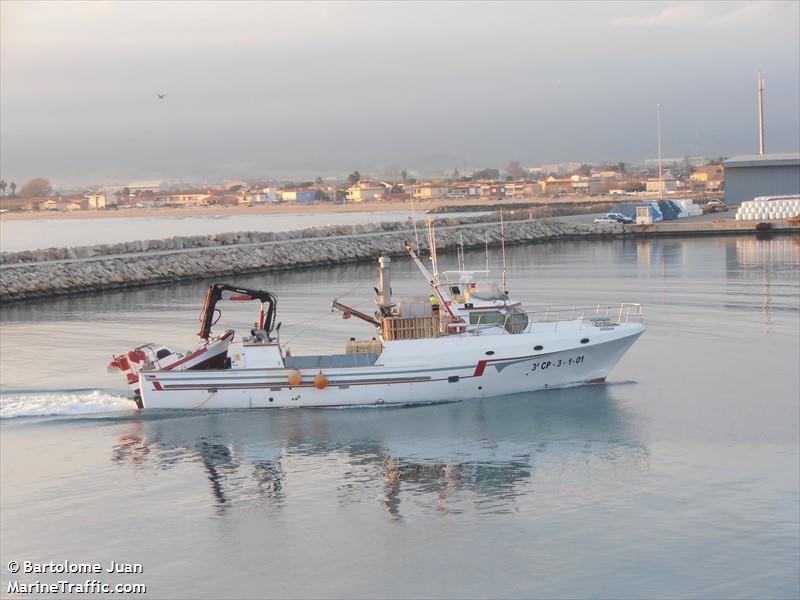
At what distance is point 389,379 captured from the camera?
25641 millimetres

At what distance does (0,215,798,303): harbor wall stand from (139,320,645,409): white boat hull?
18918 mm

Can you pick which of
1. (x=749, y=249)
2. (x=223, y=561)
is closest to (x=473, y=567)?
(x=223, y=561)

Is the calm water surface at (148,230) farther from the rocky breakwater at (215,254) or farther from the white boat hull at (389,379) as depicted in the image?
the white boat hull at (389,379)

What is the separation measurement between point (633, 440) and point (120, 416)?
1170 centimetres

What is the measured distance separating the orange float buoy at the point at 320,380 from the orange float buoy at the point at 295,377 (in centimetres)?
34

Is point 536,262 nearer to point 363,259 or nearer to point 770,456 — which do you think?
point 363,259

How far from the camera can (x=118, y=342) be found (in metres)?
35.7

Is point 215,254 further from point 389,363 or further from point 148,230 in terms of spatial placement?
point 148,230

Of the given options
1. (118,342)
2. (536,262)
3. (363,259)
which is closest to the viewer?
(118,342)

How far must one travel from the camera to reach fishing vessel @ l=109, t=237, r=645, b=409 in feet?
84.3

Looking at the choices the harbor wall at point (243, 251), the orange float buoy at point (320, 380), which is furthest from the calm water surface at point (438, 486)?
the harbor wall at point (243, 251)

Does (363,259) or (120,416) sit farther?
(363,259)

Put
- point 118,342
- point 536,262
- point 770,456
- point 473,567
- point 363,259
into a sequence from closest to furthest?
point 473,567, point 770,456, point 118,342, point 536,262, point 363,259

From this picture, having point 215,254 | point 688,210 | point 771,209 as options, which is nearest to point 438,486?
point 215,254
